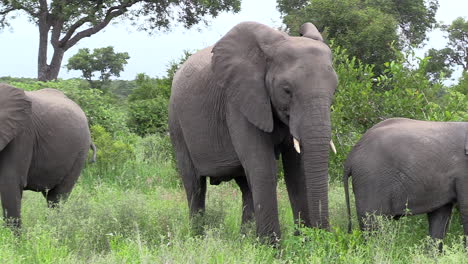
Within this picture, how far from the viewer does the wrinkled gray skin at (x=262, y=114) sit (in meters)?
5.09

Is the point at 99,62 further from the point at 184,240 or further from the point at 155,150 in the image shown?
the point at 184,240

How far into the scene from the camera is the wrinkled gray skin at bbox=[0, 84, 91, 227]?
6.73 meters

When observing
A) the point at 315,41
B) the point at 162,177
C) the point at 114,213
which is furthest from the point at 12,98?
the point at 162,177

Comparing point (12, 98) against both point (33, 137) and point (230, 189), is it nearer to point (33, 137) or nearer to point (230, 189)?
point (33, 137)

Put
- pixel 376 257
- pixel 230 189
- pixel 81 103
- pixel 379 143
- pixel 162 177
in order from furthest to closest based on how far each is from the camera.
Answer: pixel 81 103
pixel 162 177
pixel 230 189
pixel 379 143
pixel 376 257

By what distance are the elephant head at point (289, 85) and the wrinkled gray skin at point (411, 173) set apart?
893 millimetres

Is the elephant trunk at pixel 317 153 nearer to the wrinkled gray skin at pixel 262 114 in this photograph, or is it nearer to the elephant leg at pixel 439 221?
the wrinkled gray skin at pixel 262 114

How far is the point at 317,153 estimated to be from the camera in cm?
505

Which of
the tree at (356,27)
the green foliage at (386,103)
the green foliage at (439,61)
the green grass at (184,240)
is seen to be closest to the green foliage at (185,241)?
the green grass at (184,240)

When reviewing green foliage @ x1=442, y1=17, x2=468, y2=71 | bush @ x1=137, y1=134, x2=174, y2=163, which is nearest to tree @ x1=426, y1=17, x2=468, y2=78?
green foliage @ x1=442, y1=17, x2=468, y2=71

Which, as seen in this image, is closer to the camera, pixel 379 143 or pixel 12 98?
pixel 379 143

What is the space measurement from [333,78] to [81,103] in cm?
945

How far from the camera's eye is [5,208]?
674cm

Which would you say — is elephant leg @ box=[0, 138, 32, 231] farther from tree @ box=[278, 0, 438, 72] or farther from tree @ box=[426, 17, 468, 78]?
tree @ box=[426, 17, 468, 78]
